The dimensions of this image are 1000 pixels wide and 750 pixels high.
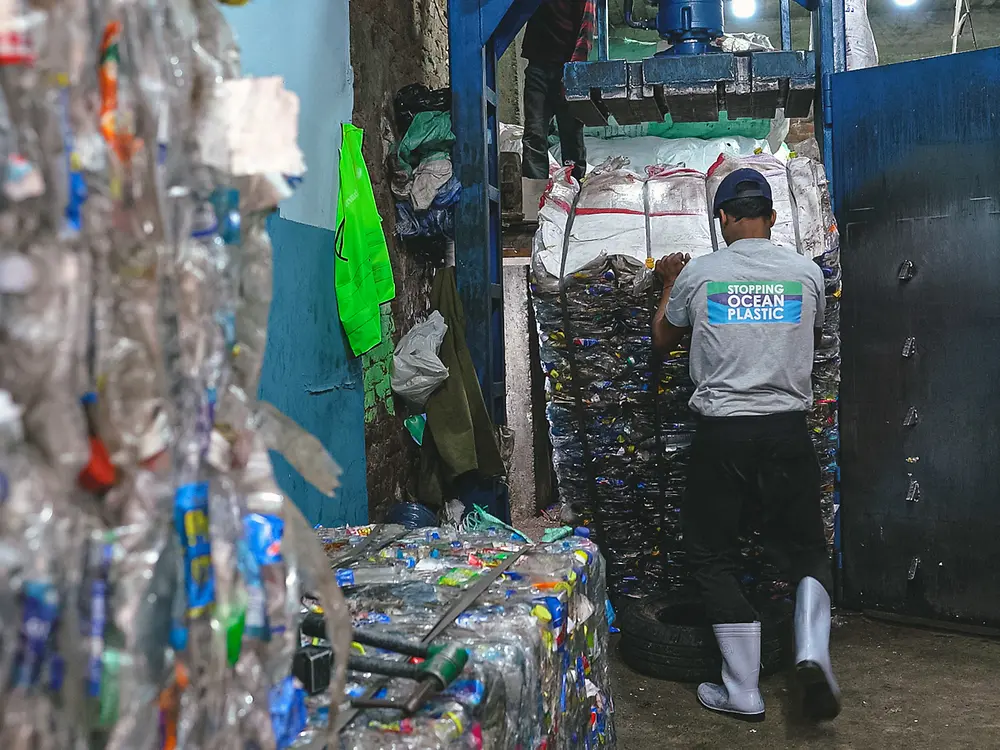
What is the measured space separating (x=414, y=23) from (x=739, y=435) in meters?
2.62

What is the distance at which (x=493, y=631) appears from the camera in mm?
1554

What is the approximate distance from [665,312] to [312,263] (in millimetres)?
1184

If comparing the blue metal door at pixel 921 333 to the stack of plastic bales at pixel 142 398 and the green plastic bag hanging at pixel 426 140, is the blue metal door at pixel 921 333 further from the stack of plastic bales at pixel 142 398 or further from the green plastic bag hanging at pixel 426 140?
the stack of plastic bales at pixel 142 398

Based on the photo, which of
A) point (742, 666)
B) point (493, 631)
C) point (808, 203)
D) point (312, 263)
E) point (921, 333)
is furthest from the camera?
point (921, 333)

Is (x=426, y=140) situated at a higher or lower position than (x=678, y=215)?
higher

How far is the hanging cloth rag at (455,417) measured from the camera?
382cm

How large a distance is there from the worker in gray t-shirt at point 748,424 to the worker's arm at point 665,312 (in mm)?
128

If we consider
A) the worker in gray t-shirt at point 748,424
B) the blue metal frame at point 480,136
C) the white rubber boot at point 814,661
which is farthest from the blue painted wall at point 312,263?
the white rubber boot at point 814,661

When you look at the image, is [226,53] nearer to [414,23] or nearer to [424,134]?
[424,134]

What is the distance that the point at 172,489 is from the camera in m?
0.64

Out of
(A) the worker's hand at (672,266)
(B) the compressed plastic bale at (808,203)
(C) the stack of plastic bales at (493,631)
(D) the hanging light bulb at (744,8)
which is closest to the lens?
(C) the stack of plastic bales at (493,631)

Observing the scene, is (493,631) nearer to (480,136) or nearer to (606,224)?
(606,224)

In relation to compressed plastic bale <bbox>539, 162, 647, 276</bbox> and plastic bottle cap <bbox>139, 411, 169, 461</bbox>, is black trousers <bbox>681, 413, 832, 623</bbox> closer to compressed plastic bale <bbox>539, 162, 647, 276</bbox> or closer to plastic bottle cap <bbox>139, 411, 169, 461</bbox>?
compressed plastic bale <bbox>539, 162, 647, 276</bbox>

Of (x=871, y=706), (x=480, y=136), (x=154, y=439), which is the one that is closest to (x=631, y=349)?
(x=480, y=136)
